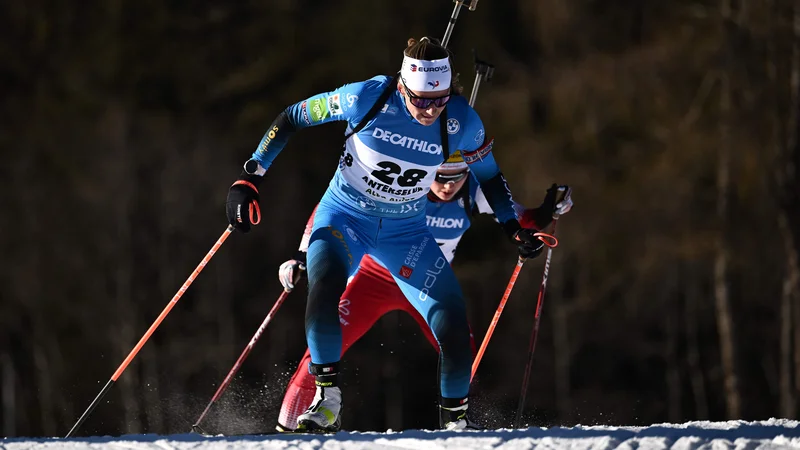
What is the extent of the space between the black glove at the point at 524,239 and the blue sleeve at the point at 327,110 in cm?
89

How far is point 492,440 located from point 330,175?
12988mm

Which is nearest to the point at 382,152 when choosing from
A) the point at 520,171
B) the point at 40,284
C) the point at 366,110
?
the point at 366,110

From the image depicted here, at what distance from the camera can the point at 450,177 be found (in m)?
6.11

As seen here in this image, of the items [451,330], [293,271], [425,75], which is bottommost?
[451,330]

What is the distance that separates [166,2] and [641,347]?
867 cm

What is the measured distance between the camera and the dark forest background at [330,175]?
16438 mm

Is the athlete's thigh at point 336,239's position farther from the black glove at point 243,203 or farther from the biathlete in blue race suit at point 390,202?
the black glove at point 243,203

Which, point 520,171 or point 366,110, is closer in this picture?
point 366,110

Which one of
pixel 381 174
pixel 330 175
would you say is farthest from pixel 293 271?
pixel 330 175

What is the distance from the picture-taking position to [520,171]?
55.3ft

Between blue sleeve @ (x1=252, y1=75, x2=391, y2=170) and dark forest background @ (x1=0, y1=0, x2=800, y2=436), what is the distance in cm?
1142

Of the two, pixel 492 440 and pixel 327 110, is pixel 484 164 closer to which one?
pixel 327 110

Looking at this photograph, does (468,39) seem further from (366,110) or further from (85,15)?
(366,110)

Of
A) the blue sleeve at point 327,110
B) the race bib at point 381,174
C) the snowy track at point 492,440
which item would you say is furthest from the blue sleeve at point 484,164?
the snowy track at point 492,440
